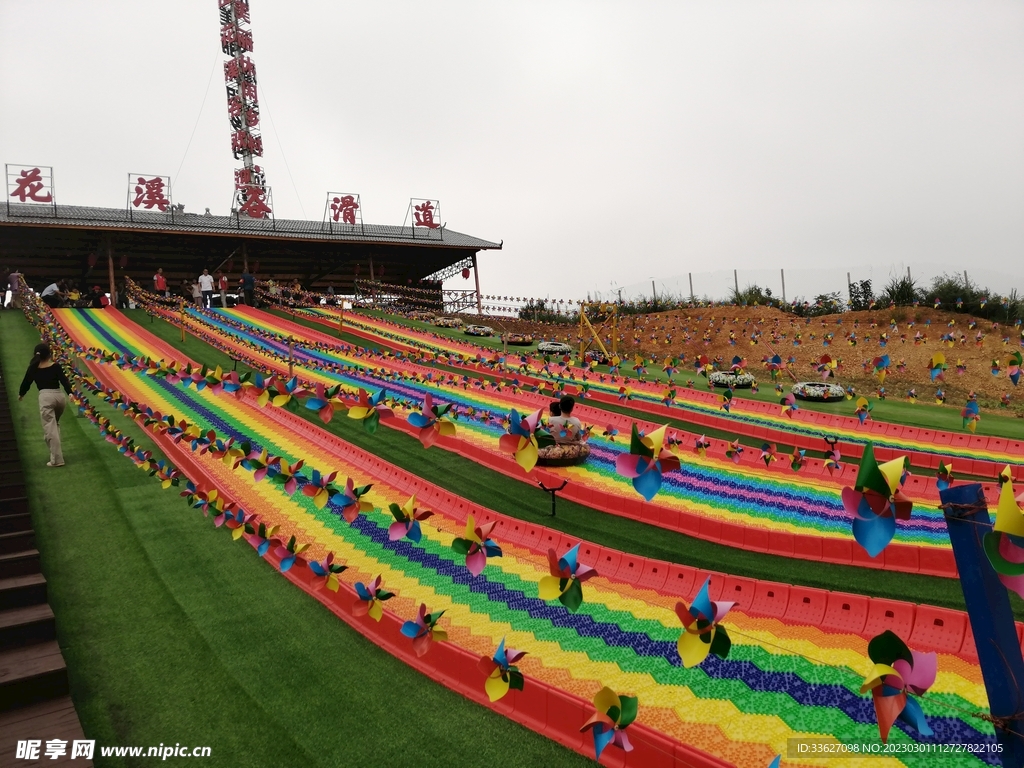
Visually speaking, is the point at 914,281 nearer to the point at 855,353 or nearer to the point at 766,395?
the point at 855,353

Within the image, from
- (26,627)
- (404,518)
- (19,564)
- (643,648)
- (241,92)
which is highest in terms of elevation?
(241,92)

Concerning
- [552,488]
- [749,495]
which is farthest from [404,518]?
[749,495]

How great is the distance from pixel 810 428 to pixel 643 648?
28.7 ft

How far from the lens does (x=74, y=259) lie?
25500 mm

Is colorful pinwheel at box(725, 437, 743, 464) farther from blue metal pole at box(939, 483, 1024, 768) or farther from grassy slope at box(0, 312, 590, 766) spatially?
blue metal pole at box(939, 483, 1024, 768)

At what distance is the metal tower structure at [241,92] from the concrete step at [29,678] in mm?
31632

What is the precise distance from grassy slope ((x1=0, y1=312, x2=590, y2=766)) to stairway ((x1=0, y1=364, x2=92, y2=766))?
0.68 feet

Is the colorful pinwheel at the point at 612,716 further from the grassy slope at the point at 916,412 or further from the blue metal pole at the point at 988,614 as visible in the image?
the grassy slope at the point at 916,412

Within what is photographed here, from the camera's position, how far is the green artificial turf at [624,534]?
548 centimetres

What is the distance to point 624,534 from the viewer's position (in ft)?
22.6

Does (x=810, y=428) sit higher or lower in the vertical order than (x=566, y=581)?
lower

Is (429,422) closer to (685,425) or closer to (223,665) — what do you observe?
(223,665)

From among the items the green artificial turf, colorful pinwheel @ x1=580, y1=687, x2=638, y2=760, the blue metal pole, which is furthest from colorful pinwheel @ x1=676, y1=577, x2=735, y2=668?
the green artificial turf

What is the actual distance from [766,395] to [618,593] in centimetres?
1225
